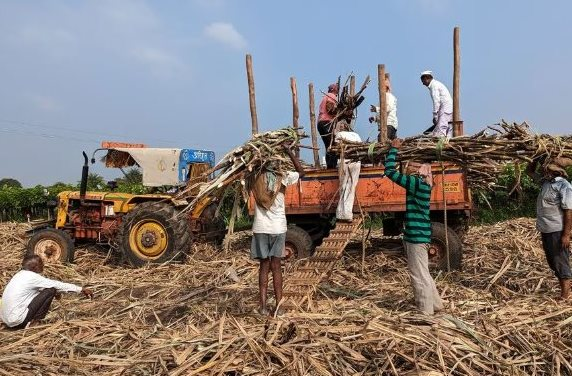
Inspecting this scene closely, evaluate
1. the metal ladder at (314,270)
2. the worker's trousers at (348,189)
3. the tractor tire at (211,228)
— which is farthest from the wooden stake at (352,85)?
the tractor tire at (211,228)

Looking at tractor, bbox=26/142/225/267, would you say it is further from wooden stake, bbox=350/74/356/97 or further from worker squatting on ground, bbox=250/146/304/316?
worker squatting on ground, bbox=250/146/304/316

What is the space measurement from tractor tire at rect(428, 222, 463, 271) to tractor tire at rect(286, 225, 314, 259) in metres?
1.76

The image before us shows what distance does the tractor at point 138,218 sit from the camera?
8.96m

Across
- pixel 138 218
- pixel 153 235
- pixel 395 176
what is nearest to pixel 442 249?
pixel 395 176

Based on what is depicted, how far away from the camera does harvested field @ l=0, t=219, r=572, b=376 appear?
13.4ft

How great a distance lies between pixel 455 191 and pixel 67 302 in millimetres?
5275

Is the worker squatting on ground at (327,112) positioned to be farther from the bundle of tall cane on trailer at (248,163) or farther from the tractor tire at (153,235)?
the bundle of tall cane on trailer at (248,163)

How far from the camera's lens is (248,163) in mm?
5262

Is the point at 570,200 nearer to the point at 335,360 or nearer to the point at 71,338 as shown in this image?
the point at 335,360

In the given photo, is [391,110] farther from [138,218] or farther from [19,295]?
[19,295]

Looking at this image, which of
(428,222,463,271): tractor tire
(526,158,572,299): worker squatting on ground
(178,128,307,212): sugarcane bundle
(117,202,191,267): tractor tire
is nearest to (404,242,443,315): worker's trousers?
(526,158,572,299): worker squatting on ground

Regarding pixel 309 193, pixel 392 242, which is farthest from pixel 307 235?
pixel 392 242

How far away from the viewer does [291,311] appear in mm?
5258

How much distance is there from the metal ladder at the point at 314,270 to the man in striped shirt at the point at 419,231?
1094mm
